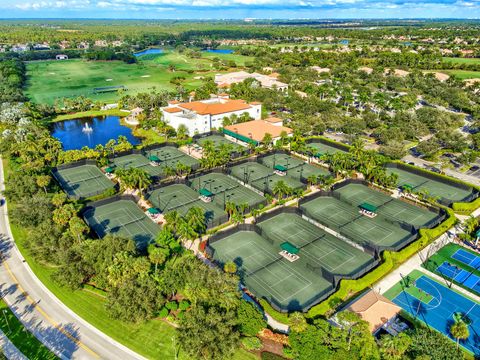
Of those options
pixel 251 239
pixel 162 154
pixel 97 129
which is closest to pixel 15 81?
pixel 97 129

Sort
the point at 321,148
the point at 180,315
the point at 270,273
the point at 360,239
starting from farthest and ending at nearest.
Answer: the point at 321,148, the point at 360,239, the point at 270,273, the point at 180,315

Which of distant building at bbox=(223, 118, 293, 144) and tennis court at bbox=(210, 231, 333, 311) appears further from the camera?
distant building at bbox=(223, 118, 293, 144)

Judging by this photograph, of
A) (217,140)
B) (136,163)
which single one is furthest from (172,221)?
(217,140)

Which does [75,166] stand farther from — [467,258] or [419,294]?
[467,258]

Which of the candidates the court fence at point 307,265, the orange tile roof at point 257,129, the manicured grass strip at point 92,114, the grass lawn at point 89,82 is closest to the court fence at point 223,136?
the orange tile roof at point 257,129

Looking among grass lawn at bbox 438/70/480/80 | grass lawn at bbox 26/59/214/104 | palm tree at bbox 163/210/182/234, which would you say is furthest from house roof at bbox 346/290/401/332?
grass lawn at bbox 438/70/480/80

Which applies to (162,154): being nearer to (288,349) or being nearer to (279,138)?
(279,138)

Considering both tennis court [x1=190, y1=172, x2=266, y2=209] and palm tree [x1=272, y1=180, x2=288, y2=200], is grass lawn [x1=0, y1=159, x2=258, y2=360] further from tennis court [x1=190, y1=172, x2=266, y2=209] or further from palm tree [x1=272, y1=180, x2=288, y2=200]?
palm tree [x1=272, y1=180, x2=288, y2=200]
